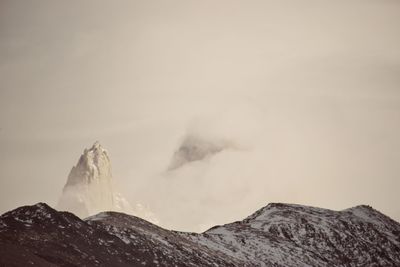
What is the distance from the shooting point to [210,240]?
346 feet

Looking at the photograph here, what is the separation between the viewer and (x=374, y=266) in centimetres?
11931

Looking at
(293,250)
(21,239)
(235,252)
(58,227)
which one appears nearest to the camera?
(21,239)

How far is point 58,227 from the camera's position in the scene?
73500mm

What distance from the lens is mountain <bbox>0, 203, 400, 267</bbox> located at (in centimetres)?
6788

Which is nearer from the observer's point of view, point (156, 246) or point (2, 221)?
point (2, 221)

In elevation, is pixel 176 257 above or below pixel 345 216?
below

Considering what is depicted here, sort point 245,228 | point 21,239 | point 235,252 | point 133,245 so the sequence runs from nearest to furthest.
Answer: point 21,239
point 133,245
point 235,252
point 245,228

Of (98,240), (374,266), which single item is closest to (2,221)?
(98,240)

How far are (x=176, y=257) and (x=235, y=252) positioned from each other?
20654 millimetres

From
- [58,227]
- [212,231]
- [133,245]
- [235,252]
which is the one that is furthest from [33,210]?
[212,231]

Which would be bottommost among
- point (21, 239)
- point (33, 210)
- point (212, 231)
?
point (21, 239)

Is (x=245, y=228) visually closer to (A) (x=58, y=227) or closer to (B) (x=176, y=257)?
(B) (x=176, y=257)

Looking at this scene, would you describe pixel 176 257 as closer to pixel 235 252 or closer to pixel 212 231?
pixel 235 252

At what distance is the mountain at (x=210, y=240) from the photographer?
67.9 m
